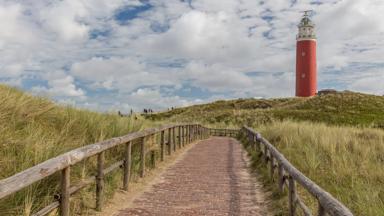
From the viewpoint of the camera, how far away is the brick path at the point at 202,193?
7.70m

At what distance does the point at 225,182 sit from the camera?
34.3 ft

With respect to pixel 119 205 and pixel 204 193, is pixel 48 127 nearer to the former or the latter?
pixel 119 205

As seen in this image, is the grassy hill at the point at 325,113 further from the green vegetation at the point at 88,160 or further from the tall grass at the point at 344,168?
the green vegetation at the point at 88,160

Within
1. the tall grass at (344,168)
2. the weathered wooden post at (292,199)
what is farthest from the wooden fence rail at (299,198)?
the tall grass at (344,168)

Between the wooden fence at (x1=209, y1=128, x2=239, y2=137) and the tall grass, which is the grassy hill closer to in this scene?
the wooden fence at (x1=209, y1=128, x2=239, y2=137)

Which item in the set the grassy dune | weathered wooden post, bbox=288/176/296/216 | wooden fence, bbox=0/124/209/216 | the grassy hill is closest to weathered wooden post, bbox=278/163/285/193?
weathered wooden post, bbox=288/176/296/216

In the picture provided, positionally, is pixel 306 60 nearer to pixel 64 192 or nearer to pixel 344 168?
pixel 344 168

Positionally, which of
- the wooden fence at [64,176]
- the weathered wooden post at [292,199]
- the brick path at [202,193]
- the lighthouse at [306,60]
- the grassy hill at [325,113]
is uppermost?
the lighthouse at [306,60]

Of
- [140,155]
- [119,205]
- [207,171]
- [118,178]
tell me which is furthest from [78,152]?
[207,171]

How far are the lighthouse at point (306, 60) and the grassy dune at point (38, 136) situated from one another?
56822 millimetres

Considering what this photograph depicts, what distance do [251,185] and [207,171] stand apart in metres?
2.15

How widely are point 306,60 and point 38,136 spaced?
61996mm

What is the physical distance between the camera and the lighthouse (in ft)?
218

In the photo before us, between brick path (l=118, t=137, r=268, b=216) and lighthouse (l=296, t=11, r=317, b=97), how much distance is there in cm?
5561
